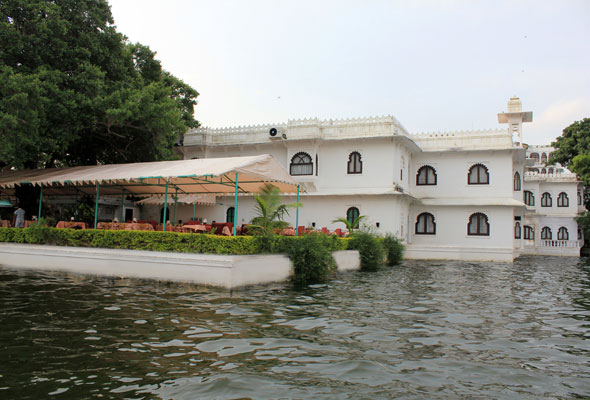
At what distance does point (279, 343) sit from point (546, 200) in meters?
37.3

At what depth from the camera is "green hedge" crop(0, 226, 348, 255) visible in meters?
11.5

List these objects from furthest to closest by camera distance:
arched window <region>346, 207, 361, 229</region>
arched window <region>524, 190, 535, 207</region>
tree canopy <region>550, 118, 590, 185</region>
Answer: tree canopy <region>550, 118, 590, 185</region>, arched window <region>524, 190, 535, 207</region>, arched window <region>346, 207, 361, 229</region>

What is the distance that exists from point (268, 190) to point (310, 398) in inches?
374

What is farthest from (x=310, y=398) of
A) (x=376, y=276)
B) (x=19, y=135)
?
(x=19, y=135)

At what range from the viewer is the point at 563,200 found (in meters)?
36.7

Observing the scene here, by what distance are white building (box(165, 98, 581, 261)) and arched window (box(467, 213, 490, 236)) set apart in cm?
5

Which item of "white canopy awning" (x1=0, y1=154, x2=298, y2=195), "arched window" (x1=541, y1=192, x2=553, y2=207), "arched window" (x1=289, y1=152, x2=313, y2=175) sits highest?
"arched window" (x1=289, y1=152, x2=313, y2=175)

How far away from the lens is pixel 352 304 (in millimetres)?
9555

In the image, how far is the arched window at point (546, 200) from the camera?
36938 mm

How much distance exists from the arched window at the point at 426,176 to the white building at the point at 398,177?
6 cm

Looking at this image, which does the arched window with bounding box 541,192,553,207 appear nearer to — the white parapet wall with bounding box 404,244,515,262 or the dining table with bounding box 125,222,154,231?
the white parapet wall with bounding box 404,244,515,262

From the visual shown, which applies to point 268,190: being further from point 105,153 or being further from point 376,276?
point 105,153

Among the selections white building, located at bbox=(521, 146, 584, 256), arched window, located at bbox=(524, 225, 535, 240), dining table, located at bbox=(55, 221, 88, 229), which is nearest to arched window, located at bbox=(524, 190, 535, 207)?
white building, located at bbox=(521, 146, 584, 256)

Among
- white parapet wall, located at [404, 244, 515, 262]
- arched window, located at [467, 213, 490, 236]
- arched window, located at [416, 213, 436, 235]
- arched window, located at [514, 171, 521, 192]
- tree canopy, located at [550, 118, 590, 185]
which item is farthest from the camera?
tree canopy, located at [550, 118, 590, 185]
